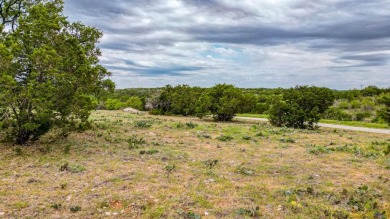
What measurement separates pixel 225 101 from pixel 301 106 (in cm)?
786

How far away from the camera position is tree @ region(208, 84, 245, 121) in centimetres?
3041

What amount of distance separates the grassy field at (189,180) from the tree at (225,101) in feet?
50.3

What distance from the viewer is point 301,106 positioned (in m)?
25.1

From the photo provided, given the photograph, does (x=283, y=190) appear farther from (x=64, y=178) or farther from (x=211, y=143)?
(x=211, y=143)

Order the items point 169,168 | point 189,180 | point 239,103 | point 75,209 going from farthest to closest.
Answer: point 239,103, point 169,168, point 189,180, point 75,209

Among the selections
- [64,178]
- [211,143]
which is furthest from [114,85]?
[64,178]

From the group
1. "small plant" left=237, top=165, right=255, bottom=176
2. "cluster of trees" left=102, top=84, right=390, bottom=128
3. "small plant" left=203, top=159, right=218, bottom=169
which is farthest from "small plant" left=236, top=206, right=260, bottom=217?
"cluster of trees" left=102, top=84, right=390, bottom=128

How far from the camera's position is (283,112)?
2600 cm

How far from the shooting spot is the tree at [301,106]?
2433cm

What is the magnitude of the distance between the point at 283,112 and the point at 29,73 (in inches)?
765

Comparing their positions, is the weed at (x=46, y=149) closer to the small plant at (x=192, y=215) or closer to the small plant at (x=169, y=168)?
the small plant at (x=169, y=168)

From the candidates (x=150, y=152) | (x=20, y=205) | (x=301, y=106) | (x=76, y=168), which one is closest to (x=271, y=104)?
(x=301, y=106)

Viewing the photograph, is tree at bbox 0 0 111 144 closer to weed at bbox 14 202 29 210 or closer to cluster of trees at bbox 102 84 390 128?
weed at bbox 14 202 29 210

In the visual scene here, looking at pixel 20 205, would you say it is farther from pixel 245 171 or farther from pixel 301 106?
pixel 301 106
